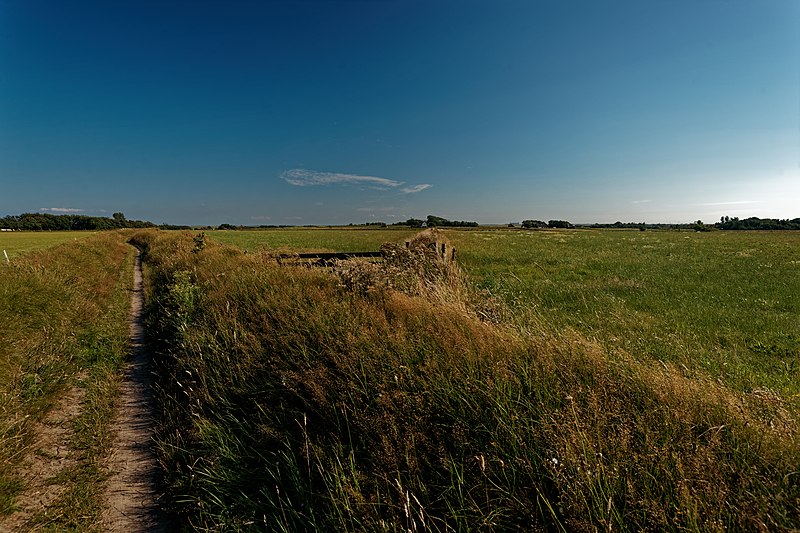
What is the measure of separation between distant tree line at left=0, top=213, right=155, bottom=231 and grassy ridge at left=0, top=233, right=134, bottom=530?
→ 367 ft

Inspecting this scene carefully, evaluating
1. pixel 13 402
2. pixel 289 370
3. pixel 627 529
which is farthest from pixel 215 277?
pixel 627 529

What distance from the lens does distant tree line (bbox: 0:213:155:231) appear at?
8406 centimetres

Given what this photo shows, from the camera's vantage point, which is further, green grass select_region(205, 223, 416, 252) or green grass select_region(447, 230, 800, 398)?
green grass select_region(205, 223, 416, 252)

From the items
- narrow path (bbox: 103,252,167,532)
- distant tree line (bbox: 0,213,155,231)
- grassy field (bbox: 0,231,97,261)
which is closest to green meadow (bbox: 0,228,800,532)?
narrow path (bbox: 103,252,167,532)

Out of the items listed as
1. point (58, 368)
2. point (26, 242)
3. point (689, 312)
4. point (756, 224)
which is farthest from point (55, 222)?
point (756, 224)

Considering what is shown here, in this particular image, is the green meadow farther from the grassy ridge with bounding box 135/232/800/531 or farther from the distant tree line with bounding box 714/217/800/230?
the distant tree line with bounding box 714/217/800/230

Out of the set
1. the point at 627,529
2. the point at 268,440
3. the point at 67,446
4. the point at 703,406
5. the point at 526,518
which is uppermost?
the point at 703,406

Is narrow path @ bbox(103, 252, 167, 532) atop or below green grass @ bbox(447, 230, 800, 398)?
below

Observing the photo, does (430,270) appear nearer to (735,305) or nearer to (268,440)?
(268,440)

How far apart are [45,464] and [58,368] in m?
3.08

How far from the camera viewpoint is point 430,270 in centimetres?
816

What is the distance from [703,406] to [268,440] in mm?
3856

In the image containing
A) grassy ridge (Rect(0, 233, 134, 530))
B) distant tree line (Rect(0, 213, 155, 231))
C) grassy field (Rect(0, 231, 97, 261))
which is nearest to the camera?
grassy ridge (Rect(0, 233, 134, 530))

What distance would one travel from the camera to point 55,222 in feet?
308
